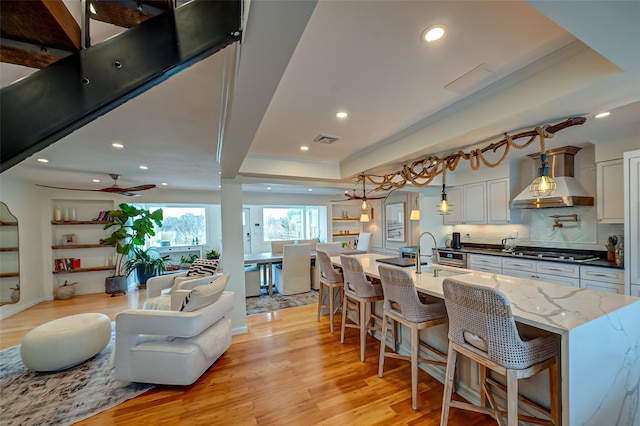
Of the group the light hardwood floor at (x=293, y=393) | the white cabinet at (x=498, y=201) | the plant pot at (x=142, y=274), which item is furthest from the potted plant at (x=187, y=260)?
the white cabinet at (x=498, y=201)

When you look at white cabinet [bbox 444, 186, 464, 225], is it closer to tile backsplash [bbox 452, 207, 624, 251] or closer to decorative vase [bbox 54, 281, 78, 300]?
tile backsplash [bbox 452, 207, 624, 251]

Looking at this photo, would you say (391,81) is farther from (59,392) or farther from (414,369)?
(59,392)

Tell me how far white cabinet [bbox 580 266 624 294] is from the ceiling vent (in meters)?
3.36

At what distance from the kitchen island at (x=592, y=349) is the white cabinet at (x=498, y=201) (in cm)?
260

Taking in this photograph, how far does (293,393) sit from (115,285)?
5.22 metres

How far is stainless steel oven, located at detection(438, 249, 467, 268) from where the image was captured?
14.4 feet

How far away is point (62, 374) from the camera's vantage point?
254cm

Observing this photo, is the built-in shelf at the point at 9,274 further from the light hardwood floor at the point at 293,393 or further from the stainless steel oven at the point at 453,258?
the stainless steel oven at the point at 453,258

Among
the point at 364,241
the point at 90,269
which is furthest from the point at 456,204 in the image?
the point at 90,269

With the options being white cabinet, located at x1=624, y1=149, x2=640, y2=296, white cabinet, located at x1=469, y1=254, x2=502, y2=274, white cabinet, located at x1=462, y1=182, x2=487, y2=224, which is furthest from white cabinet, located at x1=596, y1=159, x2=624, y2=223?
white cabinet, located at x1=462, y1=182, x2=487, y2=224

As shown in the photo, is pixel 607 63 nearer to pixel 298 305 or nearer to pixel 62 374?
pixel 298 305

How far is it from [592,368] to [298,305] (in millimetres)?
3778

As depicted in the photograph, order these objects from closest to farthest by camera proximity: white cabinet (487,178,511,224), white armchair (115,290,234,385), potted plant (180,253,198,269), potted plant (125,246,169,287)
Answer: white armchair (115,290,234,385)
white cabinet (487,178,511,224)
potted plant (125,246,169,287)
potted plant (180,253,198,269)

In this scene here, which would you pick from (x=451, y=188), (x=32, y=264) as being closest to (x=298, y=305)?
(x=451, y=188)
